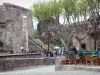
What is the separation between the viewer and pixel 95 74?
19.4 metres

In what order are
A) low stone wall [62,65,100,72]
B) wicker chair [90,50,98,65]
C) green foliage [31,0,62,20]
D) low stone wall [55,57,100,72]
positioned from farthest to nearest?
green foliage [31,0,62,20] → wicker chair [90,50,98,65] → low stone wall [55,57,100,72] → low stone wall [62,65,100,72]

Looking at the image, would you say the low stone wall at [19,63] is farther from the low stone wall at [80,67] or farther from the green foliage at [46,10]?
the green foliage at [46,10]

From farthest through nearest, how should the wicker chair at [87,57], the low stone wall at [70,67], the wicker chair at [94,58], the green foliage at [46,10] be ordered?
1. the green foliage at [46,10]
2. the wicker chair at [87,57]
3. the wicker chair at [94,58]
4. the low stone wall at [70,67]

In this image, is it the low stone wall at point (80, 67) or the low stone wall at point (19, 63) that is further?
the low stone wall at point (19, 63)

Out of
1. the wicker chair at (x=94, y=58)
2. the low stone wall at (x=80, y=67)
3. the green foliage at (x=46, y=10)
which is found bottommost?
the low stone wall at (x=80, y=67)

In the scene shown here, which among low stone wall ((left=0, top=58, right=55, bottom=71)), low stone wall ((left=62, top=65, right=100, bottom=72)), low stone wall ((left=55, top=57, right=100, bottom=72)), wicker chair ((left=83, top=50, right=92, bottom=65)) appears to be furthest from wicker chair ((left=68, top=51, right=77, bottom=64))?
low stone wall ((left=0, top=58, right=55, bottom=71))

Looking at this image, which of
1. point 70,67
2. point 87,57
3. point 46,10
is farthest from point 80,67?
point 46,10

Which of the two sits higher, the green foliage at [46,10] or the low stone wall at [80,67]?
the green foliage at [46,10]

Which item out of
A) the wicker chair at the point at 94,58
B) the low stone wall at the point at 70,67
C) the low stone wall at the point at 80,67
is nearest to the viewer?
the low stone wall at the point at 80,67

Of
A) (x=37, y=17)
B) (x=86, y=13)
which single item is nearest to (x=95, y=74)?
(x=86, y=13)

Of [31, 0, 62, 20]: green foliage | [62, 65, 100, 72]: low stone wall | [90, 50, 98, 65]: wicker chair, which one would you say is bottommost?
[62, 65, 100, 72]: low stone wall

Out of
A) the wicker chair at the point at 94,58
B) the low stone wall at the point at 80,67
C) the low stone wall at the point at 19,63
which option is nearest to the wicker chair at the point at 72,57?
the low stone wall at the point at 80,67

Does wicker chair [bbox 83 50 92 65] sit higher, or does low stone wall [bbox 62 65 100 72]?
wicker chair [bbox 83 50 92 65]

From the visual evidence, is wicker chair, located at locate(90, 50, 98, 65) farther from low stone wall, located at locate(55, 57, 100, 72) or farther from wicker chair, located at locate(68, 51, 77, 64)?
wicker chair, located at locate(68, 51, 77, 64)
